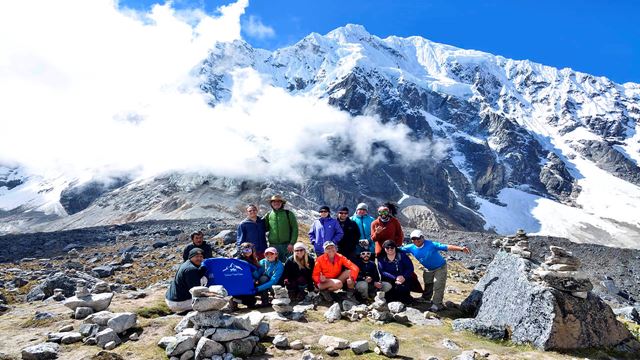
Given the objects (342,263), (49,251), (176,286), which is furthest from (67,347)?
(49,251)

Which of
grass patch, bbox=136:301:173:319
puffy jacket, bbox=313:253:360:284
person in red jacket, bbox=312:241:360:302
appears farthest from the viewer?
puffy jacket, bbox=313:253:360:284

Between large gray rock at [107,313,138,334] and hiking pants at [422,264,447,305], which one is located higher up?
hiking pants at [422,264,447,305]

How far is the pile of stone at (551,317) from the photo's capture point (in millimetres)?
11156

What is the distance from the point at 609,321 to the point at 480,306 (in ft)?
11.1

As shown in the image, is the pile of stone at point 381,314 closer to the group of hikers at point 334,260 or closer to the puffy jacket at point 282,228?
the group of hikers at point 334,260

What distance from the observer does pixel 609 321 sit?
38.5 ft

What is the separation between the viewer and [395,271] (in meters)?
14.7

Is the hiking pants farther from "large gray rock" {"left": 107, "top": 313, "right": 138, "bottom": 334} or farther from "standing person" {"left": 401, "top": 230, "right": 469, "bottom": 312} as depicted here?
"large gray rock" {"left": 107, "top": 313, "right": 138, "bottom": 334}

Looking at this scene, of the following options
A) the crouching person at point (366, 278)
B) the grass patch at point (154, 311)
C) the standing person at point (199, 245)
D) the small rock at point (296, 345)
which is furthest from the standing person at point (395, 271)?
the grass patch at point (154, 311)

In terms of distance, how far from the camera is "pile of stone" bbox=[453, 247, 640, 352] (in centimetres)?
1116

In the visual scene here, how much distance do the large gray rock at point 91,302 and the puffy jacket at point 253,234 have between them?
4498mm

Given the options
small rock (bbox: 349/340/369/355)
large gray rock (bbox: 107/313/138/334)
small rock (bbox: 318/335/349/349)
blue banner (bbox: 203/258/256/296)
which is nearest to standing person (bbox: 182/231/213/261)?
blue banner (bbox: 203/258/256/296)

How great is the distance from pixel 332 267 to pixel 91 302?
694 cm

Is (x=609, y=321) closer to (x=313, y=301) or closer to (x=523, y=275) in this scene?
(x=523, y=275)
